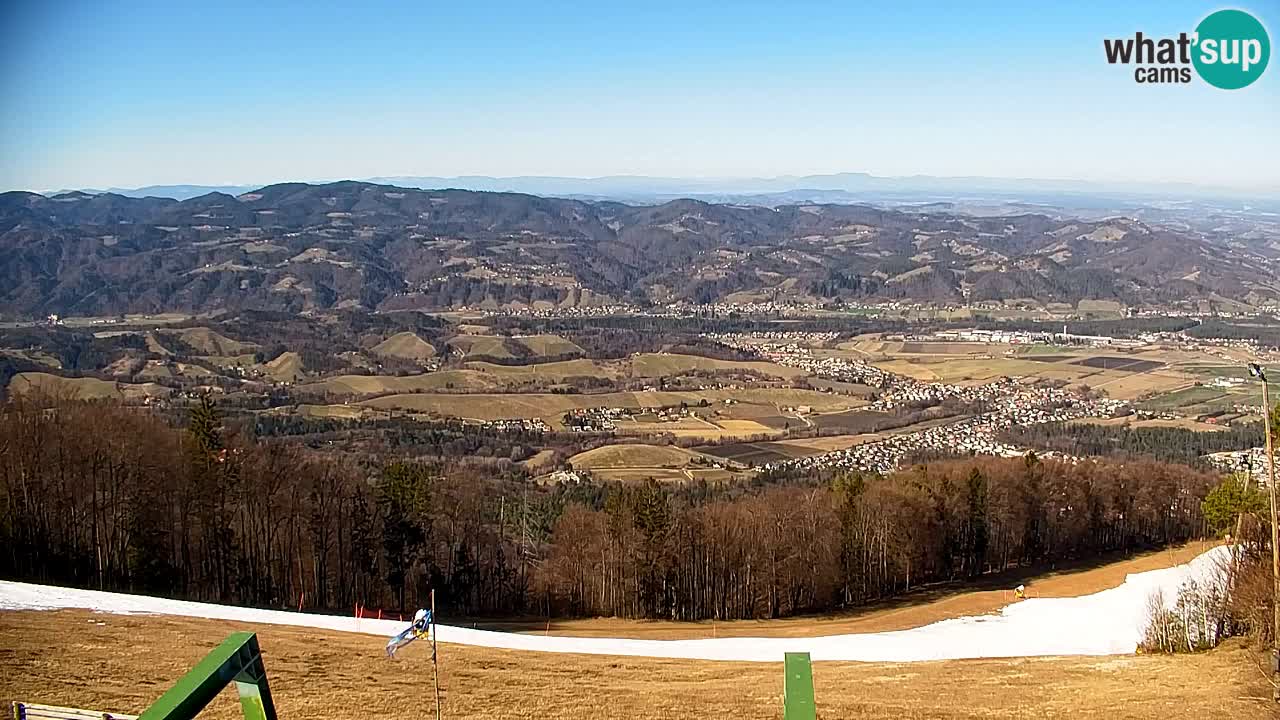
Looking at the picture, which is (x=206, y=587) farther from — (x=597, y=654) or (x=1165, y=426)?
(x=1165, y=426)

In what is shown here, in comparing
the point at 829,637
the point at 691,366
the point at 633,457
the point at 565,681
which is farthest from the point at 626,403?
the point at 565,681

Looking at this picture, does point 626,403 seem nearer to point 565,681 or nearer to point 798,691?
point 565,681

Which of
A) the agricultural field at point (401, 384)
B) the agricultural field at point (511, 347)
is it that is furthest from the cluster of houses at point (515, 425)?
the agricultural field at point (511, 347)

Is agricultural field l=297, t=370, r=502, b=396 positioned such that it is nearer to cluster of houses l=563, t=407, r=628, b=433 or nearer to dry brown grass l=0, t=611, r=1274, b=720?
cluster of houses l=563, t=407, r=628, b=433

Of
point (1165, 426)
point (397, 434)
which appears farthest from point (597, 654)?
point (1165, 426)

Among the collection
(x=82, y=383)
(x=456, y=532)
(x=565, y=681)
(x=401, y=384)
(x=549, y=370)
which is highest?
(x=565, y=681)

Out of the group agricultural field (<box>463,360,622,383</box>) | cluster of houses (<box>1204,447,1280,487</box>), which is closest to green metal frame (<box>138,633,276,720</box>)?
cluster of houses (<box>1204,447,1280,487</box>)

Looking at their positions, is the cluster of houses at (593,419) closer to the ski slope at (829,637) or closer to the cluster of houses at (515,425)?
the cluster of houses at (515,425)
